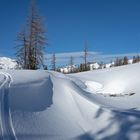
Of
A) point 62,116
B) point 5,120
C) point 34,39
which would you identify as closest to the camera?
point 5,120

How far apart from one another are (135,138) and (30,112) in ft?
12.6

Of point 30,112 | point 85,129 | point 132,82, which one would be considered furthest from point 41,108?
point 132,82

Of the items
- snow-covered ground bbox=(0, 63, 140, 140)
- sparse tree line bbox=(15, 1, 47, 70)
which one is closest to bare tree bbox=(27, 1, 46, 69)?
sparse tree line bbox=(15, 1, 47, 70)

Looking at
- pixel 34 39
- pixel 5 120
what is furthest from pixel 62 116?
pixel 34 39

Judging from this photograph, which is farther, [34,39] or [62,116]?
[34,39]

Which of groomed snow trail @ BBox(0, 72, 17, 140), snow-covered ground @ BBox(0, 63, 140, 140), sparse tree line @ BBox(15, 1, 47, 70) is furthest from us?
sparse tree line @ BBox(15, 1, 47, 70)

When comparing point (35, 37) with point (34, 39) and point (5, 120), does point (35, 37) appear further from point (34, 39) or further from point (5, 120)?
point (5, 120)

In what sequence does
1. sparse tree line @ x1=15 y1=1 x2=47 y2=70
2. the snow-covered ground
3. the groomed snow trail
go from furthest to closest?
sparse tree line @ x1=15 y1=1 x2=47 y2=70
the snow-covered ground
the groomed snow trail

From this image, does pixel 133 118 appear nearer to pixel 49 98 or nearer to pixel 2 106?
pixel 49 98

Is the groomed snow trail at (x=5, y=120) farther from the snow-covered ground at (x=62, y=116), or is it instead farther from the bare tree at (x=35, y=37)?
the bare tree at (x=35, y=37)

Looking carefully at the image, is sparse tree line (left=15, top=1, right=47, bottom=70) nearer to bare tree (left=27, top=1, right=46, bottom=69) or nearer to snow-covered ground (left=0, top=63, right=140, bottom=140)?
bare tree (left=27, top=1, right=46, bottom=69)

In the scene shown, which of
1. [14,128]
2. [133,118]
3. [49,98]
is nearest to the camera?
[14,128]

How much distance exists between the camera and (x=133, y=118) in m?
12.4

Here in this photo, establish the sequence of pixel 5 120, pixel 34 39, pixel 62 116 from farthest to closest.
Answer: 1. pixel 34 39
2. pixel 62 116
3. pixel 5 120
